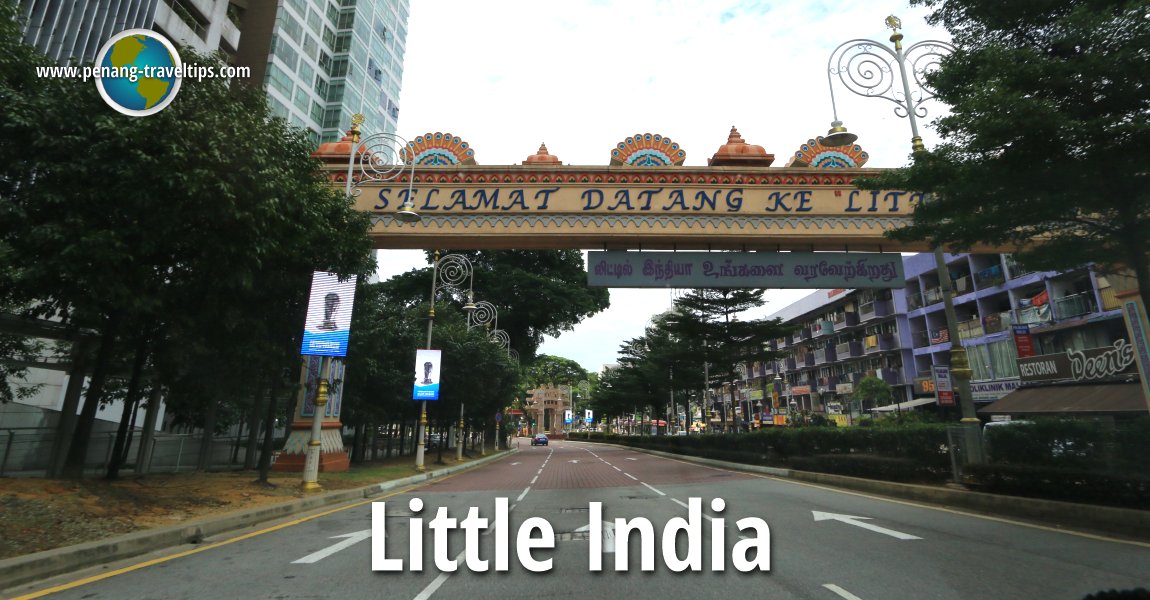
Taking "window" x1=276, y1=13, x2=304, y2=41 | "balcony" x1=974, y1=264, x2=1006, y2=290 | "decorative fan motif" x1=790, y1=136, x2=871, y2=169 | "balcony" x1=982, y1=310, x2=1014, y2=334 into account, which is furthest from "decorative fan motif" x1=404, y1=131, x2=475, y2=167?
"window" x1=276, y1=13, x2=304, y2=41

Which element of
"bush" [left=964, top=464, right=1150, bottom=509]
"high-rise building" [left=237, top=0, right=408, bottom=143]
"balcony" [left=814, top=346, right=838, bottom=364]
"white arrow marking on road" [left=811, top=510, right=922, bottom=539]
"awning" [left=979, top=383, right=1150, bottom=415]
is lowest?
"white arrow marking on road" [left=811, top=510, right=922, bottom=539]

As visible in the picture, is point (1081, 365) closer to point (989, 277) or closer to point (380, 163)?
point (989, 277)

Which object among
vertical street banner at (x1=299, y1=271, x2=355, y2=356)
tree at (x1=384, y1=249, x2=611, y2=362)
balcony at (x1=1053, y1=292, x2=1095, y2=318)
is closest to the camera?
vertical street banner at (x1=299, y1=271, x2=355, y2=356)

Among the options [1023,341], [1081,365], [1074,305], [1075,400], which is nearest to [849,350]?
[1023,341]

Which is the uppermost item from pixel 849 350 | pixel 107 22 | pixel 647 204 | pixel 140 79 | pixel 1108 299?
pixel 107 22

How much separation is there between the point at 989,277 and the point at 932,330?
7.66 m

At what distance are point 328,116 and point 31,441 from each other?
48.7 metres

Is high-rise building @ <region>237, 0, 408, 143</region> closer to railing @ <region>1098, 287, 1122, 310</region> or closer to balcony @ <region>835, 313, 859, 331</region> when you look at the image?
balcony @ <region>835, 313, 859, 331</region>

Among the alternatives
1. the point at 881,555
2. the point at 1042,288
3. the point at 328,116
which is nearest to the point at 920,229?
the point at 881,555

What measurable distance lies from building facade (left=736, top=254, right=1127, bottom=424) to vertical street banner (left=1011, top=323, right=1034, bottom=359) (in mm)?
50

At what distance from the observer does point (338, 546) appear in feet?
25.3

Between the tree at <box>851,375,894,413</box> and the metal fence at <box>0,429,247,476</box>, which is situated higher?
the tree at <box>851,375,894,413</box>

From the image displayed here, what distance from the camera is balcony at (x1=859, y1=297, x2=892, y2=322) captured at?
148ft

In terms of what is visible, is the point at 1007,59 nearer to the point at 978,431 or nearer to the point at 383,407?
the point at 978,431
